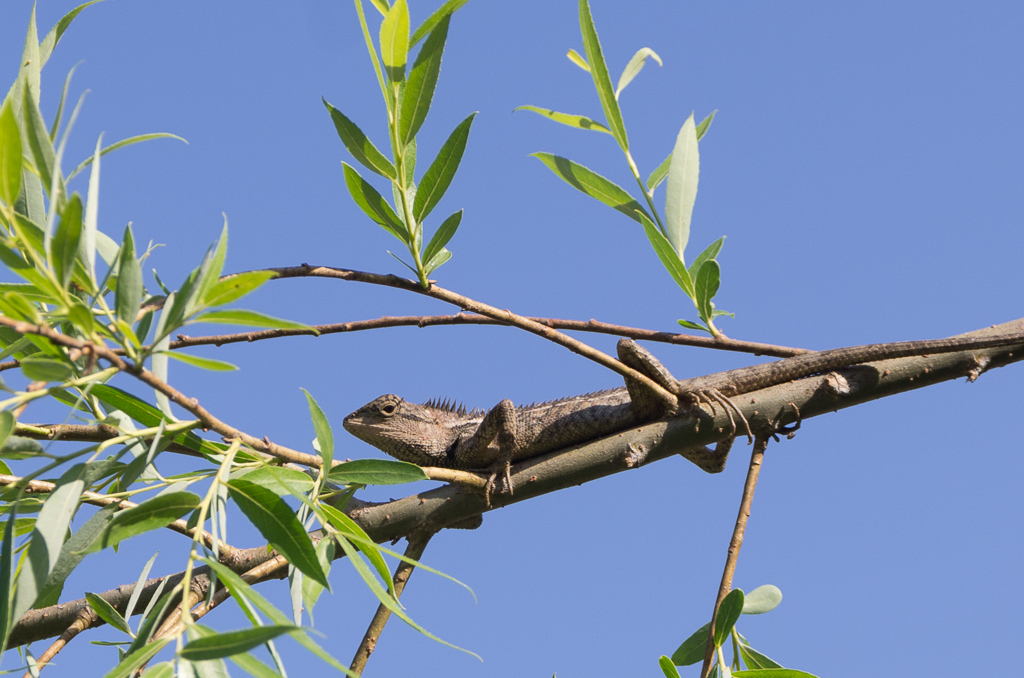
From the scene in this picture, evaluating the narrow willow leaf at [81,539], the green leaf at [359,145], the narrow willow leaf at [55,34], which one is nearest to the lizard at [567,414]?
the green leaf at [359,145]

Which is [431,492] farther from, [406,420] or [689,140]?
[406,420]

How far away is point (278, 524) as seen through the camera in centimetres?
209

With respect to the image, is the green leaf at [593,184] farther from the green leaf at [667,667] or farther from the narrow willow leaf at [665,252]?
the green leaf at [667,667]

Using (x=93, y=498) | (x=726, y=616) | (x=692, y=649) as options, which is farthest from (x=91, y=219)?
(x=692, y=649)

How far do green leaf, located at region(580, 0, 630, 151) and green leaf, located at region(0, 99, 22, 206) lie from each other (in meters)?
1.87

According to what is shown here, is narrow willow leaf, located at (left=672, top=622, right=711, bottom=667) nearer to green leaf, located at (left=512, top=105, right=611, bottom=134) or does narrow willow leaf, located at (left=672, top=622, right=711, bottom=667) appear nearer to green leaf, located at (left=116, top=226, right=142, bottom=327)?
green leaf, located at (left=512, top=105, right=611, bottom=134)

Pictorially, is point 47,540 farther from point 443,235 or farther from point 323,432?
point 443,235

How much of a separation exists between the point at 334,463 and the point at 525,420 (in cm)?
281

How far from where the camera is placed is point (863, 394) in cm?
367

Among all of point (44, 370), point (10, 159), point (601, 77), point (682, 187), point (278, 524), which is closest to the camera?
point (44, 370)

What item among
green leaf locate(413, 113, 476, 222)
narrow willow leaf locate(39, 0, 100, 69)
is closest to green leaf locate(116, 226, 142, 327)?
narrow willow leaf locate(39, 0, 100, 69)

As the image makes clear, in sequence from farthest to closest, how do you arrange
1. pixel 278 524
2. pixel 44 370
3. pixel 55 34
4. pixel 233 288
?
pixel 55 34 → pixel 278 524 → pixel 233 288 → pixel 44 370

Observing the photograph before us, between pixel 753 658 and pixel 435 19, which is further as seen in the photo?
pixel 753 658

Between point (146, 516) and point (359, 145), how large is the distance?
1.38 meters
